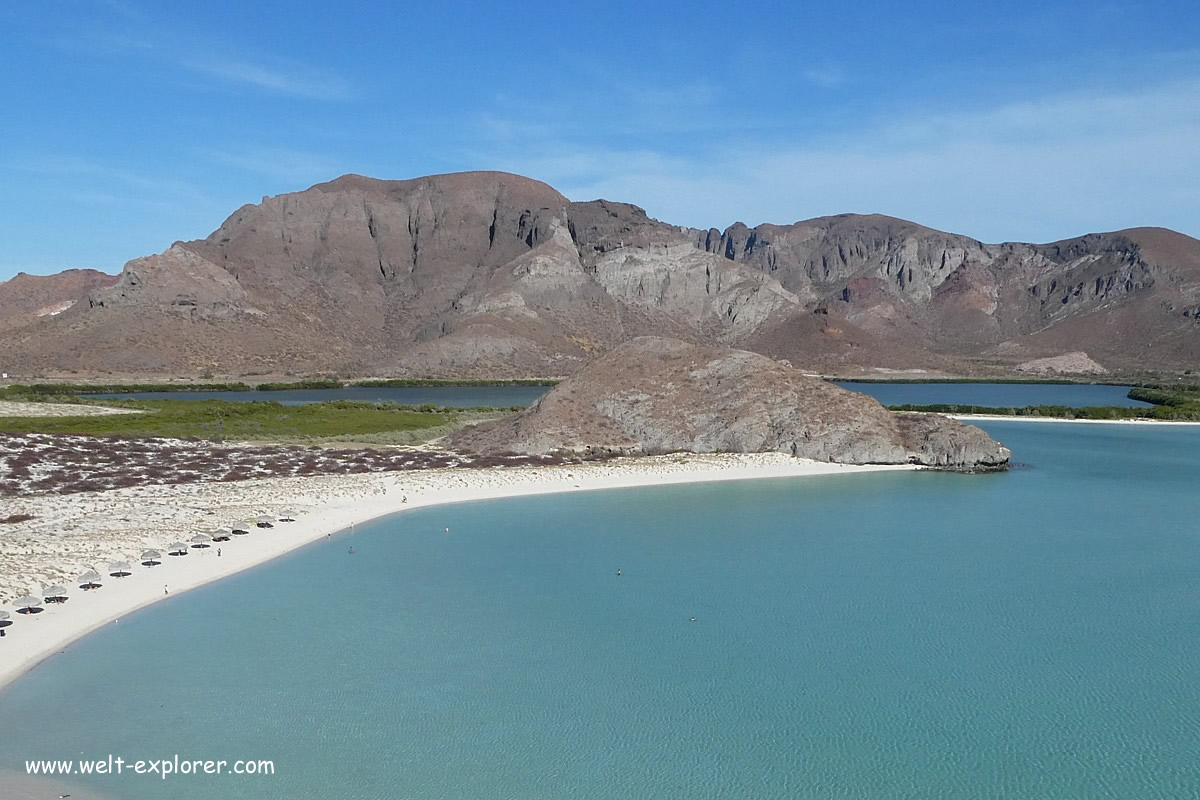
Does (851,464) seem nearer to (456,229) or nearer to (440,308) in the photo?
(440,308)

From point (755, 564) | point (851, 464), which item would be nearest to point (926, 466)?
point (851, 464)

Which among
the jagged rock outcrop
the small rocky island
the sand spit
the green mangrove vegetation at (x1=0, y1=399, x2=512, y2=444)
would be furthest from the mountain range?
the small rocky island

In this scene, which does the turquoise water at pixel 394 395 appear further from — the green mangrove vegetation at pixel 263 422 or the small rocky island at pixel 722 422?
the small rocky island at pixel 722 422

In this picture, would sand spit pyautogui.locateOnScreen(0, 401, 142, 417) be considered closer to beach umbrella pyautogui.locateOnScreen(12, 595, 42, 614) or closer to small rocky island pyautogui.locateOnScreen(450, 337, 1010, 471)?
small rocky island pyautogui.locateOnScreen(450, 337, 1010, 471)

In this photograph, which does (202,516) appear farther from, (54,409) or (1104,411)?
(1104,411)

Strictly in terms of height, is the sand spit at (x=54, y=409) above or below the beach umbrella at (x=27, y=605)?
above

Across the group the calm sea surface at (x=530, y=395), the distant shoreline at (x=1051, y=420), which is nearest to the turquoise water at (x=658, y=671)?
the distant shoreline at (x=1051, y=420)
